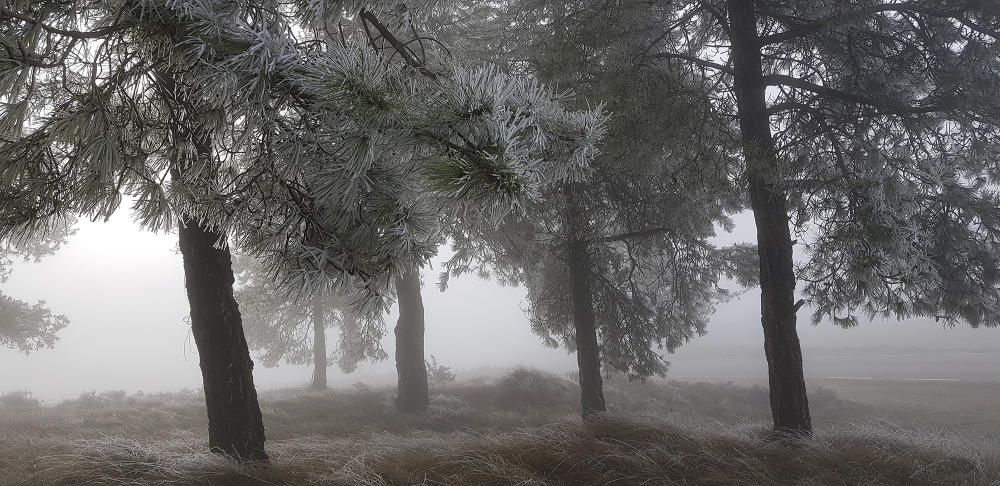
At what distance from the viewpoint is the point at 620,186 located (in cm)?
922

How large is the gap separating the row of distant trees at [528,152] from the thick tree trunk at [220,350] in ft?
0.06

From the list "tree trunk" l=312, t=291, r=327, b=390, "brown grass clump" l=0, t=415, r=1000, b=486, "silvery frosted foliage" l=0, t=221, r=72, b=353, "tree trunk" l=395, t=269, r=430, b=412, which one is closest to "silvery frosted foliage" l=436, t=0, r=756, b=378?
"tree trunk" l=395, t=269, r=430, b=412

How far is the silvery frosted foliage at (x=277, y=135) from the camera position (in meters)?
2.72

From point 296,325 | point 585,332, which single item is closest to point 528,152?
point 585,332

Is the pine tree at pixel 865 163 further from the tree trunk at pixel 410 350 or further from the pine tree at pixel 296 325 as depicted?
the pine tree at pixel 296 325

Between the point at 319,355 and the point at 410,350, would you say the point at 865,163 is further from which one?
the point at 319,355

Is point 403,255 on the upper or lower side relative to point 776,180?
lower

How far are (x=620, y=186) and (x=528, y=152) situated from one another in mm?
6760

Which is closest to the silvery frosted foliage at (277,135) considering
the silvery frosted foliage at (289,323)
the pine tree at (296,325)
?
the pine tree at (296,325)

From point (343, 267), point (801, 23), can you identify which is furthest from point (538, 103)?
point (801, 23)

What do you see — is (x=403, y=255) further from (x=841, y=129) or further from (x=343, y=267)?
(x=841, y=129)

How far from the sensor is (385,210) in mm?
3627

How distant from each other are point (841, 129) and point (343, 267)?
20.9 feet

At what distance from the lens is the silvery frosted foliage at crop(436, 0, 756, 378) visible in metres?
6.45
